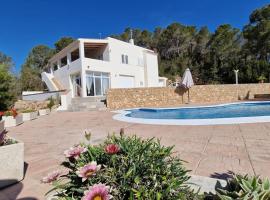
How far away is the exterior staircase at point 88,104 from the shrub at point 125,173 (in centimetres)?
1625

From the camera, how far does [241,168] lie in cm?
353

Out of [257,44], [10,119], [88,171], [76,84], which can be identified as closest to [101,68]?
[76,84]

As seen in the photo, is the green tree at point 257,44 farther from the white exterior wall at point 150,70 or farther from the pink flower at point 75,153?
the pink flower at point 75,153

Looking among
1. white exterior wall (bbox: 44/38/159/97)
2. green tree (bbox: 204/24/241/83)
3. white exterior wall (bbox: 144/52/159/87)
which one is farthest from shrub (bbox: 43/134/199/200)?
green tree (bbox: 204/24/241/83)

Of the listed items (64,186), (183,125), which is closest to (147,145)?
(64,186)

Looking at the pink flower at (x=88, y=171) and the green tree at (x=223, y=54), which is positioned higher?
the green tree at (x=223, y=54)

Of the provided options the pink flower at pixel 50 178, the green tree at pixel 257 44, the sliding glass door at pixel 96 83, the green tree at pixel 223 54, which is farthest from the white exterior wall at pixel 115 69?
the pink flower at pixel 50 178

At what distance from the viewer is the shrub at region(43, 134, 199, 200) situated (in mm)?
1826

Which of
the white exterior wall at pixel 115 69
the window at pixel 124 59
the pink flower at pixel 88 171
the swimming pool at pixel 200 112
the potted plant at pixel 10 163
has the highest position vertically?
the window at pixel 124 59

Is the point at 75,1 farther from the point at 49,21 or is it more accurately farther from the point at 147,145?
the point at 147,145

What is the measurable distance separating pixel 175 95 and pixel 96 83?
327 inches

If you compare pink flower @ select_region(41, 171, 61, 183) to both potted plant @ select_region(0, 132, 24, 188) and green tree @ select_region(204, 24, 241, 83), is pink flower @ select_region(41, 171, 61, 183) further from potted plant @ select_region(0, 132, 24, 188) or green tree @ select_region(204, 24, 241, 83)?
green tree @ select_region(204, 24, 241, 83)

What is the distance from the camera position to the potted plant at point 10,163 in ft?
11.5

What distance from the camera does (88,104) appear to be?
18.7 m
